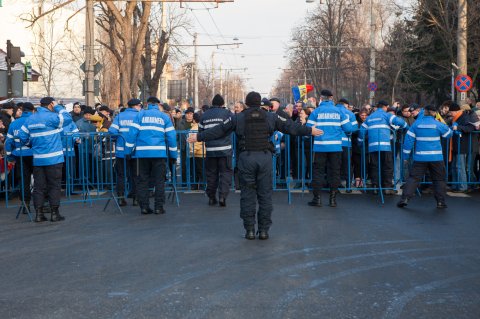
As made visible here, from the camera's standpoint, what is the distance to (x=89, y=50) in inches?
892

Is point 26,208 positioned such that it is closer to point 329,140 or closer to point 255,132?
point 255,132

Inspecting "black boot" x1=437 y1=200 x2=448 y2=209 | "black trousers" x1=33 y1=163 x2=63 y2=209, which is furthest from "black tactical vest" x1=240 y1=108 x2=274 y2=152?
"black boot" x1=437 y1=200 x2=448 y2=209

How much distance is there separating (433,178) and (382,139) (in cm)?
189

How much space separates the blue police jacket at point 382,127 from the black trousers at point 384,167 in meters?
0.17

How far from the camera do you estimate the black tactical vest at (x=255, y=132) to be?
9.41 metres

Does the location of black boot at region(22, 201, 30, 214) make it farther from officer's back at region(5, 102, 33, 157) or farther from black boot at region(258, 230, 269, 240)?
black boot at region(258, 230, 269, 240)

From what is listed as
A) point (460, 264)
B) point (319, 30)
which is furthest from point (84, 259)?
point (319, 30)

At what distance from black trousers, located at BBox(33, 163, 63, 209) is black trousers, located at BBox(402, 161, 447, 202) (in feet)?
18.9

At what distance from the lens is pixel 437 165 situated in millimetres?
12555

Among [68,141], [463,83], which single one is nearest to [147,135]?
[68,141]

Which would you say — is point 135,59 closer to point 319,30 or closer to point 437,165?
point 437,165

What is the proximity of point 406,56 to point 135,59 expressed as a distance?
18597mm

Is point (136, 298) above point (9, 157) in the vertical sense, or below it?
below

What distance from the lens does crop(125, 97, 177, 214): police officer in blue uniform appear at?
1191cm
